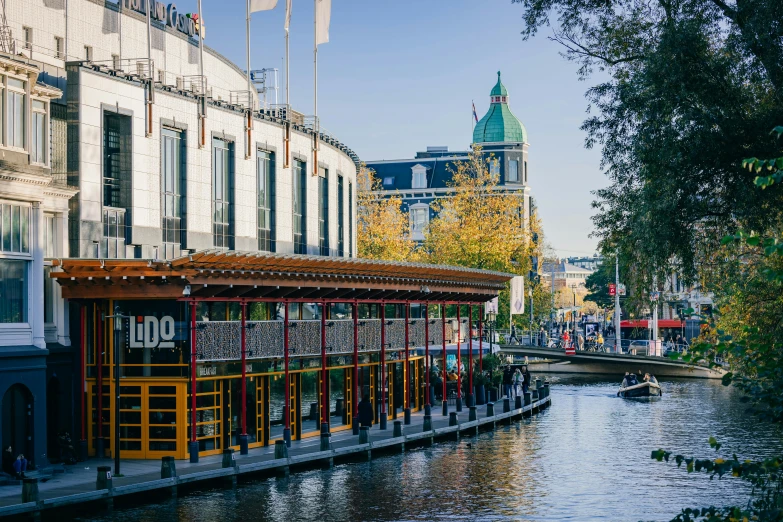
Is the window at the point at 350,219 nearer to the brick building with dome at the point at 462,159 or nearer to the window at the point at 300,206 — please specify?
the window at the point at 300,206

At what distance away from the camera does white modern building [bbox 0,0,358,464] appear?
3616cm

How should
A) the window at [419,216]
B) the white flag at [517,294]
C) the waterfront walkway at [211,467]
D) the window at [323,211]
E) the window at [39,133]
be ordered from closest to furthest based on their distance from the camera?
the waterfront walkway at [211,467] < the window at [39,133] < the window at [323,211] < the white flag at [517,294] < the window at [419,216]

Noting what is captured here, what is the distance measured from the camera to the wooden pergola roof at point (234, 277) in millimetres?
38375

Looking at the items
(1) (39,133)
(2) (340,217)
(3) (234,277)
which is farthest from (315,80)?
(1) (39,133)

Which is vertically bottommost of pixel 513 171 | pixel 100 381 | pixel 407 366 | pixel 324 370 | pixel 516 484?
Answer: pixel 516 484

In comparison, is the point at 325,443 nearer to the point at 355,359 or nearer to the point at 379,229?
the point at 355,359

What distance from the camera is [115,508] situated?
104 ft

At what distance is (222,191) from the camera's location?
50812 millimetres

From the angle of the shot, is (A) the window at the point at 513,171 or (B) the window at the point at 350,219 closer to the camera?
(B) the window at the point at 350,219

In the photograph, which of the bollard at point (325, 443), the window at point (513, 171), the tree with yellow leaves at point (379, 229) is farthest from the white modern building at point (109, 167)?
the window at point (513, 171)

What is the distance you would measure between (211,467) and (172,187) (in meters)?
14.7

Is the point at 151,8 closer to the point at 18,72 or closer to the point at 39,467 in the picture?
the point at 18,72

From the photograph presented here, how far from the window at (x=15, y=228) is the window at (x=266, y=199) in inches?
729

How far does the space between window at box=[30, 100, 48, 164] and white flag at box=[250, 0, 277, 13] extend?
1950 cm
